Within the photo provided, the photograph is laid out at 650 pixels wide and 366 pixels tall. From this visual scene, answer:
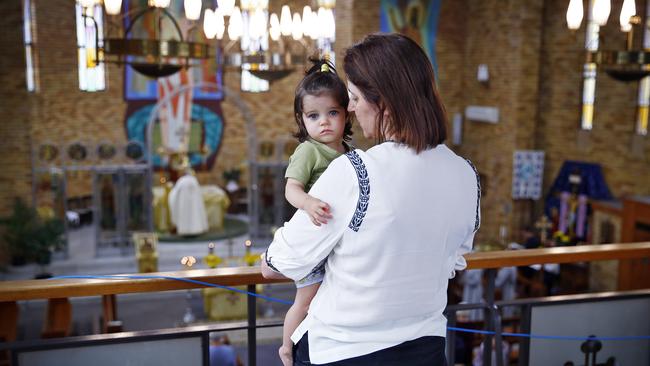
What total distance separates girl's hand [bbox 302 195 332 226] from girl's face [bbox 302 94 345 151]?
48 cm

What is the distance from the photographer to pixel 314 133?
2.06 meters

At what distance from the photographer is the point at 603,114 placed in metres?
11.9

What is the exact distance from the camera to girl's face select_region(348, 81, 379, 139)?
64.0 inches

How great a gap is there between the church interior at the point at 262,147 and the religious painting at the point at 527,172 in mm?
26

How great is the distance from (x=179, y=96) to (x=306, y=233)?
1486cm

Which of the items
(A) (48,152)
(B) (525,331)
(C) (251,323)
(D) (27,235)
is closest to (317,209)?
(C) (251,323)

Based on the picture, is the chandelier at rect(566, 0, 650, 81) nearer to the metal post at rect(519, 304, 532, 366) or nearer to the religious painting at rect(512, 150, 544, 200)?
the metal post at rect(519, 304, 532, 366)

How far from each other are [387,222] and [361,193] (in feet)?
0.29

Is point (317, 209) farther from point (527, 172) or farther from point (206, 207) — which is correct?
point (206, 207)

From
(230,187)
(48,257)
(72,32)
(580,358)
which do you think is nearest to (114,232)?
(48,257)

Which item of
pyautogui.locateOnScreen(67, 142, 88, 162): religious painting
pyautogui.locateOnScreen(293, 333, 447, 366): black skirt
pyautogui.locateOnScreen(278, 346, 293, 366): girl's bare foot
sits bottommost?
pyautogui.locateOnScreen(67, 142, 88, 162): religious painting

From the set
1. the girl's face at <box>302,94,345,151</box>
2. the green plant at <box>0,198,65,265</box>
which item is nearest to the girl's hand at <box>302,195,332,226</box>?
the girl's face at <box>302,94,345,151</box>

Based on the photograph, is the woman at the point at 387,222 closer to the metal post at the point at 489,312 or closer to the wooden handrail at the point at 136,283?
the wooden handrail at the point at 136,283

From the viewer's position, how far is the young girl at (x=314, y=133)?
6.39ft
